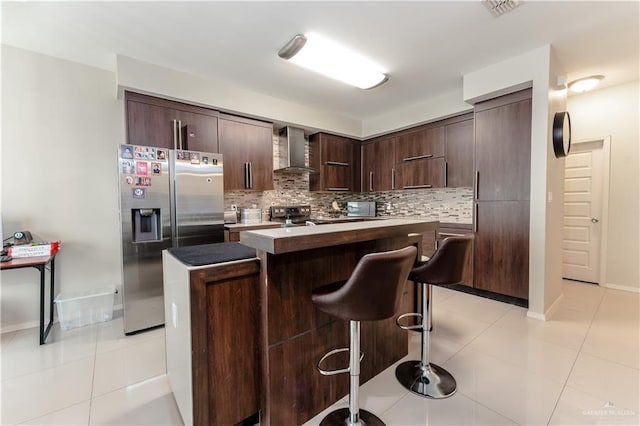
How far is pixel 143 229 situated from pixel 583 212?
5679 millimetres

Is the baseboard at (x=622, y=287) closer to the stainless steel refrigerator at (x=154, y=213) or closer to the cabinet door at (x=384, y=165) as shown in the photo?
the cabinet door at (x=384, y=165)

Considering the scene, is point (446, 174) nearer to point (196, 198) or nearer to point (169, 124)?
point (196, 198)

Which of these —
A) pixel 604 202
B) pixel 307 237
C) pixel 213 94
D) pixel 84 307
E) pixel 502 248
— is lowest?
pixel 84 307

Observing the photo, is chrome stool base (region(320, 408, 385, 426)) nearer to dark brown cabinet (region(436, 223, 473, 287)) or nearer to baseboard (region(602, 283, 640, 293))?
dark brown cabinet (region(436, 223, 473, 287))

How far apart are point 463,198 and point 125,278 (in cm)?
433

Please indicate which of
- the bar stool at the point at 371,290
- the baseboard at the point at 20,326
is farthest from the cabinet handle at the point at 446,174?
the baseboard at the point at 20,326

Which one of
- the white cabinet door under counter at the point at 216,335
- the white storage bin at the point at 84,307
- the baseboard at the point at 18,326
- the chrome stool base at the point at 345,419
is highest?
the white cabinet door under counter at the point at 216,335

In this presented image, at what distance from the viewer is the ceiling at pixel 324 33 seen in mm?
1993

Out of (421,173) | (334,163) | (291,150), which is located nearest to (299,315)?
(291,150)

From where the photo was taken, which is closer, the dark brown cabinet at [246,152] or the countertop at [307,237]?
the countertop at [307,237]

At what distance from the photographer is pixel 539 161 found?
2621mm

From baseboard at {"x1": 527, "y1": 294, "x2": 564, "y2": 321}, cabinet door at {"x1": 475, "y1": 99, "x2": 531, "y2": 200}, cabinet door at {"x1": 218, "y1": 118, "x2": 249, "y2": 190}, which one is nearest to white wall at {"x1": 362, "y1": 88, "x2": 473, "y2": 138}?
cabinet door at {"x1": 475, "y1": 99, "x2": 531, "y2": 200}

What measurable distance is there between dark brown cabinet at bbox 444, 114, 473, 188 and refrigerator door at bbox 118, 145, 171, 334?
11.6ft

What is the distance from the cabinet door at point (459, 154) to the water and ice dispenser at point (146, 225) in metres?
3.63
